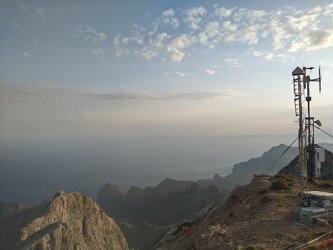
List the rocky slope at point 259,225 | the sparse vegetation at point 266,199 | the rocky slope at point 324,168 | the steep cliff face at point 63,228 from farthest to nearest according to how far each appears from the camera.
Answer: the steep cliff face at point 63,228 → the rocky slope at point 324,168 → the sparse vegetation at point 266,199 → the rocky slope at point 259,225

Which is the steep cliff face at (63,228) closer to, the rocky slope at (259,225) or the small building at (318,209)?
the rocky slope at (259,225)

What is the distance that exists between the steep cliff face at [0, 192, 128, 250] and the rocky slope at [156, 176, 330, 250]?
68.0 m

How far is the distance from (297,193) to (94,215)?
93118mm

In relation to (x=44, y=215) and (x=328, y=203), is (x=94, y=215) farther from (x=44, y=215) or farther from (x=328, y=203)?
(x=328, y=203)

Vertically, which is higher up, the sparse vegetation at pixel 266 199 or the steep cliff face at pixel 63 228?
the sparse vegetation at pixel 266 199

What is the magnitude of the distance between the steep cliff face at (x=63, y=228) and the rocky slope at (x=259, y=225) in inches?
2676

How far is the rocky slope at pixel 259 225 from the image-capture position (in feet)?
52.7

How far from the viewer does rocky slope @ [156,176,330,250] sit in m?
16.1

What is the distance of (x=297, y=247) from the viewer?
14031 millimetres

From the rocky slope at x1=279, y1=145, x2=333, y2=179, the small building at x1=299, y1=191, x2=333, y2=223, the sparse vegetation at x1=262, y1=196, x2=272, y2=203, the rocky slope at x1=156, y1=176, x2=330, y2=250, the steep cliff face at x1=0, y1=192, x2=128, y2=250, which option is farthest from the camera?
the steep cliff face at x1=0, y1=192, x2=128, y2=250

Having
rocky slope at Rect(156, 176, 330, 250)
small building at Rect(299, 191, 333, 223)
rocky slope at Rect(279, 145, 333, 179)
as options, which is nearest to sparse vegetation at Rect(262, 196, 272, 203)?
rocky slope at Rect(156, 176, 330, 250)

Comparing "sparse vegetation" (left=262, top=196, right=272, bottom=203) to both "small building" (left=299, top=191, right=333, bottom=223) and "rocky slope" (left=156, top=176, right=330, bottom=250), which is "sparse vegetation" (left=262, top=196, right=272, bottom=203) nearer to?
"rocky slope" (left=156, top=176, right=330, bottom=250)

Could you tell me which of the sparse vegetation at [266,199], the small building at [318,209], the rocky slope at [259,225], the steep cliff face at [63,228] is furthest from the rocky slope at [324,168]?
the steep cliff face at [63,228]

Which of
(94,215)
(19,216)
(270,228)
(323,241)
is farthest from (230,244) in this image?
(19,216)
